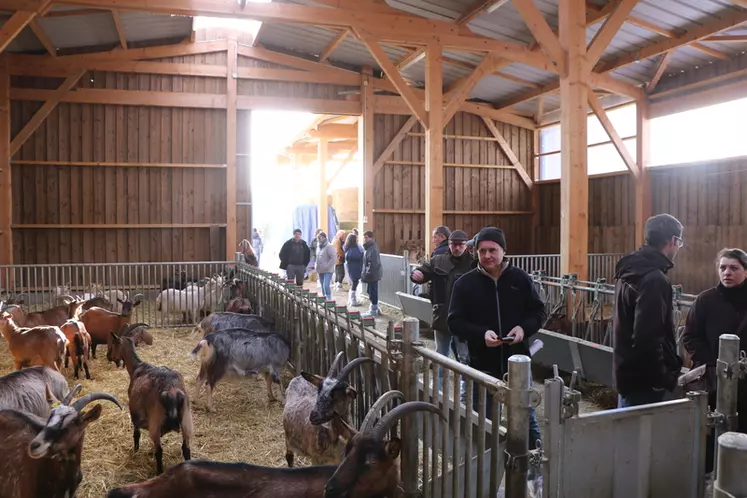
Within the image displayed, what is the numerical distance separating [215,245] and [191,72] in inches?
165

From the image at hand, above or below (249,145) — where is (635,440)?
below

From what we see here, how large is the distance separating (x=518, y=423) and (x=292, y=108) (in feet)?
44.9

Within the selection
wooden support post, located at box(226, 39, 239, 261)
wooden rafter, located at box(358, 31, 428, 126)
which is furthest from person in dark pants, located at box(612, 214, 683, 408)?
wooden support post, located at box(226, 39, 239, 261)

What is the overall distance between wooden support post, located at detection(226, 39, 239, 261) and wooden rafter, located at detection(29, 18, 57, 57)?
3.78m

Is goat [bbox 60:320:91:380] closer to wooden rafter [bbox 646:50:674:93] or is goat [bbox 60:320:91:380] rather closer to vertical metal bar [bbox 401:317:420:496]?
vertical metal bar [bbox 401:317:420:496]

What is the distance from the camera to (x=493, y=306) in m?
3.37

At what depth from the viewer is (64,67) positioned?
13.3 metres

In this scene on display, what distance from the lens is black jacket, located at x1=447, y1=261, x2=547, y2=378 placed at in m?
3.36

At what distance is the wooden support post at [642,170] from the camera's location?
1385 cm

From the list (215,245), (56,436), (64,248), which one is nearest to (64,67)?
(64,248)

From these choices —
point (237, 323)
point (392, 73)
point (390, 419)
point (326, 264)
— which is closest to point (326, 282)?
point (326, 264)

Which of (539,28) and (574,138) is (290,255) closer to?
(574,138)

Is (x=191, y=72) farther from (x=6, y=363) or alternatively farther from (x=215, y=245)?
(x=6, y=363)

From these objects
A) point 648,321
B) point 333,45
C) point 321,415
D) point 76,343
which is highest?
point 333,45
